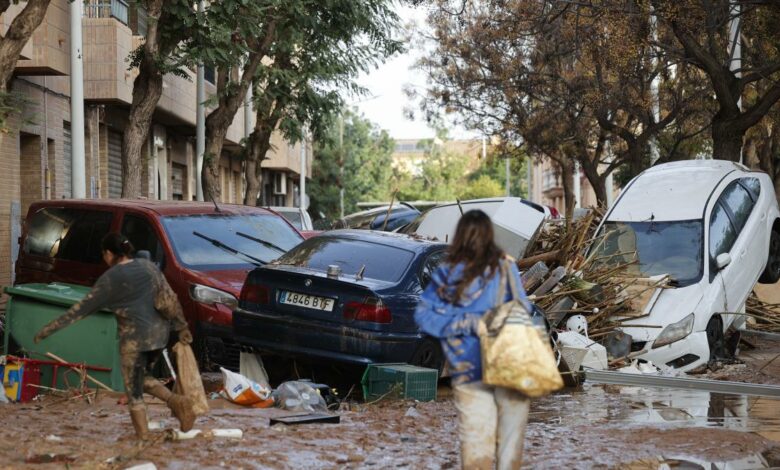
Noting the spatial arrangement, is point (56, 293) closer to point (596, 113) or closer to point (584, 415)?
point (584, 415)

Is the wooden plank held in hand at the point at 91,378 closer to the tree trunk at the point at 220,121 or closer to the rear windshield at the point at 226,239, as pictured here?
the rear windshield at the point at 226,239

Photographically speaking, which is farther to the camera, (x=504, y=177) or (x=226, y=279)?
(x=504, y=177)

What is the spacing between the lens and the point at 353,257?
1159 cm

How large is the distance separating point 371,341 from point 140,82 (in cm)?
1039

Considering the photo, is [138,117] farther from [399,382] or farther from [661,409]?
[661,409]

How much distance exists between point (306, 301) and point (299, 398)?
1.19 metres

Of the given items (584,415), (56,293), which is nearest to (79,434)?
(56,293)

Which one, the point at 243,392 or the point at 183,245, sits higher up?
the point at 183,245

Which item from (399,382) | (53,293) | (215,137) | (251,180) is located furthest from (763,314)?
(251,180)

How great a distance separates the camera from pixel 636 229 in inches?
619

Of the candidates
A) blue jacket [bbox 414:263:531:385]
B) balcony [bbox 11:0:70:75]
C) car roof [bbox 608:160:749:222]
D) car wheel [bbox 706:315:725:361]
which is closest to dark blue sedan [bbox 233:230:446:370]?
car wheel [bbox 706:315:725:361]

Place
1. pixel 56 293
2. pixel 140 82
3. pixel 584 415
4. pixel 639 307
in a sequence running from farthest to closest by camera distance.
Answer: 1. pixel 140 82
2. pixel 639 307
3. pixel 56 293
4. pixel 584 415

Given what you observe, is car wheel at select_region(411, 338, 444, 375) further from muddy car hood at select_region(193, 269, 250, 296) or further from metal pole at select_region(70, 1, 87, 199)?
metal pole at select_region(70, 1, 87, 199)

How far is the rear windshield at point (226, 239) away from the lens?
12.6m
